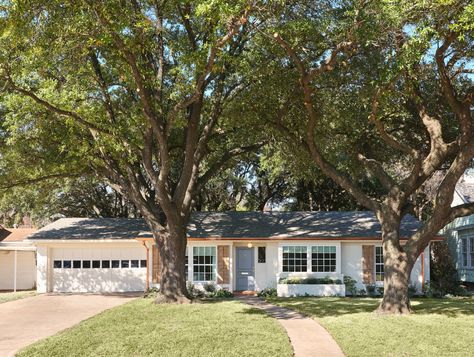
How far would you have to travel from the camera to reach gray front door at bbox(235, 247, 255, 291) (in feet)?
82.1

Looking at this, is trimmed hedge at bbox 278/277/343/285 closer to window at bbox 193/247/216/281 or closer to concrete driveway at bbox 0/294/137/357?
window at bbox 193/247/216/281

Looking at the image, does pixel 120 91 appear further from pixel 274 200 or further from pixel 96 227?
pixel 274 200

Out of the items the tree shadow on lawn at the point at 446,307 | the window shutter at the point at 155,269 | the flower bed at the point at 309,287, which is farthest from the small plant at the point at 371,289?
the window shutter at the point at 155,269

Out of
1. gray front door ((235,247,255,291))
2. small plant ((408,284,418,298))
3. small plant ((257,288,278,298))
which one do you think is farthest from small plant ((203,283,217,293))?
small plant ((408,284,418,298))

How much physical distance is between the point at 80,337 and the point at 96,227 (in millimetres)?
15472

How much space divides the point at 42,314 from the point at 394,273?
1093 cm

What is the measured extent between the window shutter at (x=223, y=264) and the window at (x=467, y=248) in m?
13.2

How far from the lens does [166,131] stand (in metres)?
17.8

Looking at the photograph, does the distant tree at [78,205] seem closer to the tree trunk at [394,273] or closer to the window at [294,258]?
the window at [294,258]

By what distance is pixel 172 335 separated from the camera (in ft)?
42.2

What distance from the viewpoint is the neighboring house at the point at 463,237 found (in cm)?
2922

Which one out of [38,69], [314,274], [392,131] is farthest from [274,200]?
[38,69]

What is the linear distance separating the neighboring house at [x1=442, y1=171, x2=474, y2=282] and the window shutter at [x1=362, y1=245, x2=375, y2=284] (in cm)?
748

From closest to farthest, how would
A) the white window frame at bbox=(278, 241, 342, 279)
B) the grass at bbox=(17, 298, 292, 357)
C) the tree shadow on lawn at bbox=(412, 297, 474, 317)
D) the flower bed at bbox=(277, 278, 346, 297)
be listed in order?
the grass at bbox=(17, 298, 292, 357) < the tree shadow on lawn at bbox=(412, 297, 474, 317) < the flower bed at bbox=(277, 278, 346, 297) < the white window frame at bbox=(278, 241, 342, 279)
